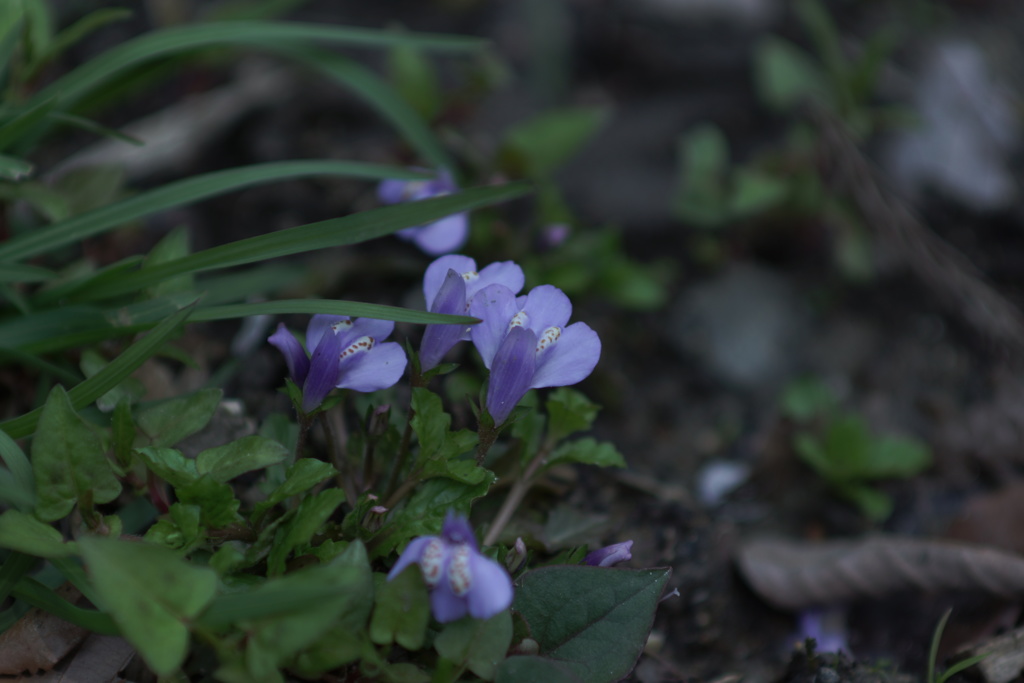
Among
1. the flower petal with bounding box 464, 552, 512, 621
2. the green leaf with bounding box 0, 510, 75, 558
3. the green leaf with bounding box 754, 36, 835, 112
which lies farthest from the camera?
the green leaf with bounding box 754, 36, 835, 112

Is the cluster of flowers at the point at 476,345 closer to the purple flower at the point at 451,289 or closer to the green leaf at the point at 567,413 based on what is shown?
the purple flower at the point at 451,289

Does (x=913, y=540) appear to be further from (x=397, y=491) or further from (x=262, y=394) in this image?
(x=262, y=394)

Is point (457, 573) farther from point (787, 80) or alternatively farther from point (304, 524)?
point (787, 80)

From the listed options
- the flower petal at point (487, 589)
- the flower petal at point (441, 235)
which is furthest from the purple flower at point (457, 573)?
the flower petal at point (441, 235)

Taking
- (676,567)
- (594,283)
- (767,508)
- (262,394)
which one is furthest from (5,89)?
(767,508)

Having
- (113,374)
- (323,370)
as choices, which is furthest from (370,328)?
(113,374)

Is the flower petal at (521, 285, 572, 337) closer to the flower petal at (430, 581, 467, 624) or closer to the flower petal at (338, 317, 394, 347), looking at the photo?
the flower petal at (338, 317, 394, 347)

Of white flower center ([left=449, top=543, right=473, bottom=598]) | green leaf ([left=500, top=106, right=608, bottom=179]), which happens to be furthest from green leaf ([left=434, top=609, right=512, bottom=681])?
green leaf ([left=500, top=106, right=608, bottom=179])
